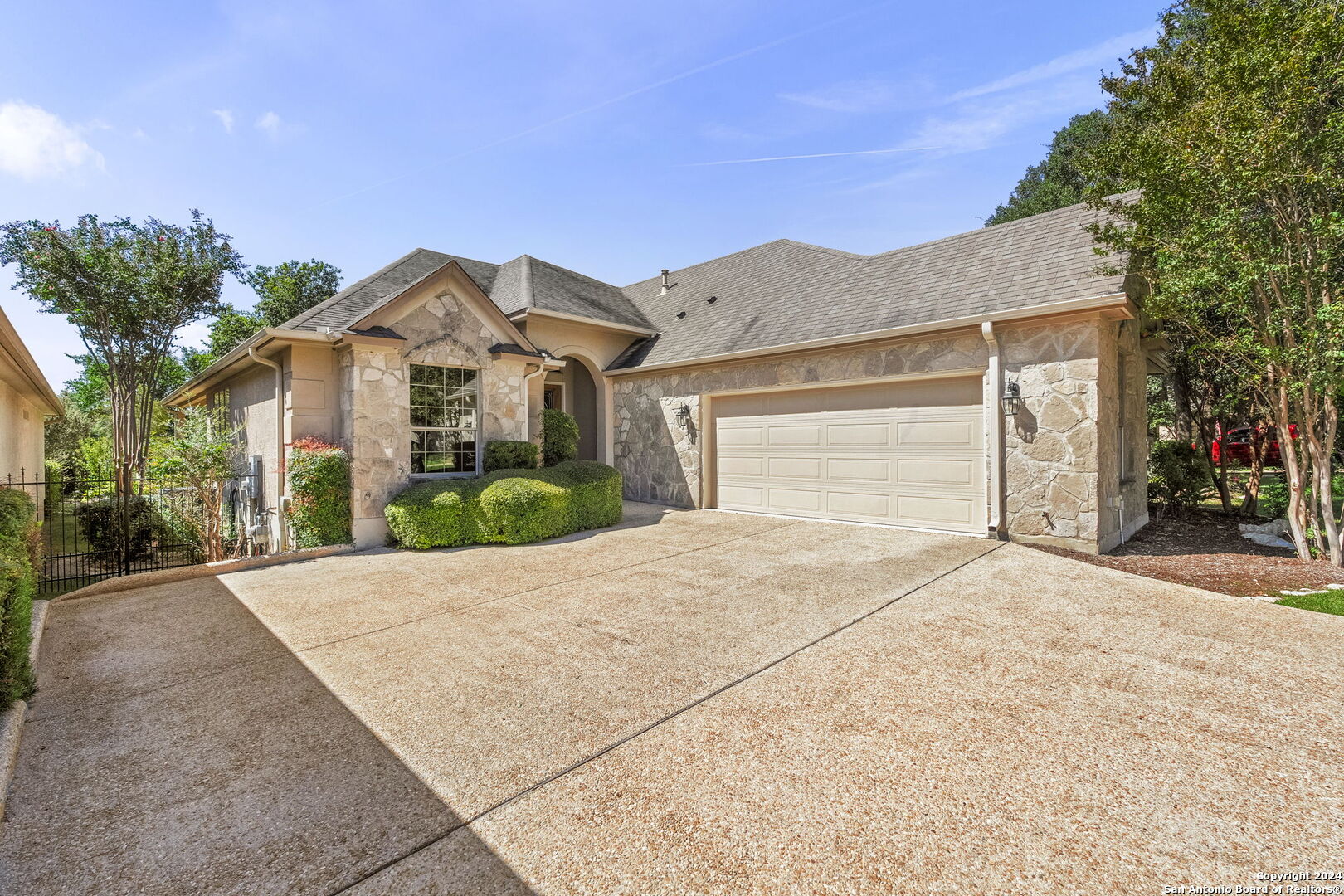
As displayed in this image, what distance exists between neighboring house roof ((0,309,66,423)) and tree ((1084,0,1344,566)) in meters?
12.0

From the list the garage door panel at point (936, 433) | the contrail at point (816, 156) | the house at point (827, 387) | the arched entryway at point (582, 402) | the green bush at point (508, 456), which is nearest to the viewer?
the house at point (827, 387)

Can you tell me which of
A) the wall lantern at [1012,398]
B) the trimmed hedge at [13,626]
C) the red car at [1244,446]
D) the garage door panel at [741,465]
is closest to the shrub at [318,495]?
the trimmed hedge at [13,626]

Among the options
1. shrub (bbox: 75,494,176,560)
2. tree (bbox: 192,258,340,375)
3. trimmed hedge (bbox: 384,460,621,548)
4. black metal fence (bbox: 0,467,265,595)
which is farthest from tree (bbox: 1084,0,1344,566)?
tree (bbox: 192,258,340,375)

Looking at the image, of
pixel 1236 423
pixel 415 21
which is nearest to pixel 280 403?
pixel 415 21

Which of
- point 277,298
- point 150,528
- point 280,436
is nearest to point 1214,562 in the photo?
point 280,436

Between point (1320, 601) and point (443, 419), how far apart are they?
1078 cm

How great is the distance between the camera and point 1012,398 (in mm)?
7570

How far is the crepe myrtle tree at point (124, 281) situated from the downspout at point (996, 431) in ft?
56.4

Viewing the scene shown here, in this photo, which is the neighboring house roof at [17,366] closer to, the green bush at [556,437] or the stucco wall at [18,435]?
the stucco wall at [18,435]

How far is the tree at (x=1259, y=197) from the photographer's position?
5.81m

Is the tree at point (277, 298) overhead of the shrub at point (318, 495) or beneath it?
overhead

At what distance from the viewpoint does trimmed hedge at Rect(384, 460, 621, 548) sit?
8.08 meters

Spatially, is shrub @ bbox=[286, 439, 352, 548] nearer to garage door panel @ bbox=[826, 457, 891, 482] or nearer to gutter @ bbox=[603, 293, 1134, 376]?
gutter @ bbox=[603, 293, 1134, 376]

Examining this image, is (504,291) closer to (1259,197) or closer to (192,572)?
(192,572)
